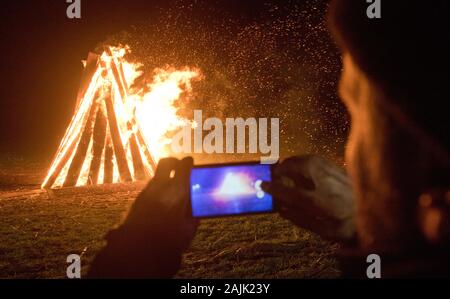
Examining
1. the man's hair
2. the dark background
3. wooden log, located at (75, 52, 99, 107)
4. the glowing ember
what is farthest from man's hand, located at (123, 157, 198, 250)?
the dark background

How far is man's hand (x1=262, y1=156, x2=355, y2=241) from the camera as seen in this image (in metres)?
1.31

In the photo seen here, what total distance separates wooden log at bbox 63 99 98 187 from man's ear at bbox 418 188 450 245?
9372 millimetres

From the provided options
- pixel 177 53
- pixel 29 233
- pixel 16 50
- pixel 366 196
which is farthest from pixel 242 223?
pixel 16 50

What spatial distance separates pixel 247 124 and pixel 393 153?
1859 centimetres

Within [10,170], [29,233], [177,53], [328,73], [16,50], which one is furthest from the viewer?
[16,50]

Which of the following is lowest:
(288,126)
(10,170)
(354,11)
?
(354,11)

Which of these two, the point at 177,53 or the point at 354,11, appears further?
the point at 177,53

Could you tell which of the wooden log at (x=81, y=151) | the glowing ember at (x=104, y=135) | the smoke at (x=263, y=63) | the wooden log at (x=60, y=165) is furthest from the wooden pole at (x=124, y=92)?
the smoke at (x=263, y=63)

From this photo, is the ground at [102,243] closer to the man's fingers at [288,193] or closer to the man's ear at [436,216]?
the man's fingers at [288,193]

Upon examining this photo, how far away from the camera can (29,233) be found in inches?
260

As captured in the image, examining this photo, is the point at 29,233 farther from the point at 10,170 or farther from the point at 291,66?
the point at 291,66

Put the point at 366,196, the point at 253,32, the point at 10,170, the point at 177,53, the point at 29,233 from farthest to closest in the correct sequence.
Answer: the point at 253,32
the point at 177,53
the point at 10,170
the point at 29,233
the point at 366,196

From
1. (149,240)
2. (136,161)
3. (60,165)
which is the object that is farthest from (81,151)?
Answer: (149,240)

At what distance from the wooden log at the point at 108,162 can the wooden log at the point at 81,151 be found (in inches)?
15.6
